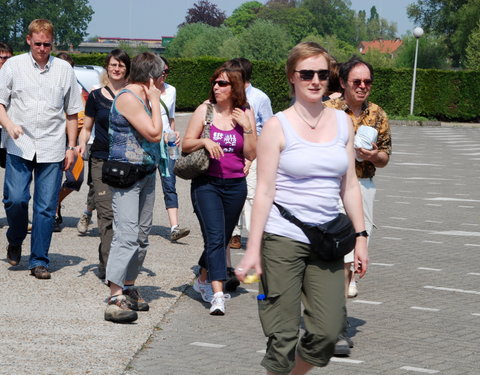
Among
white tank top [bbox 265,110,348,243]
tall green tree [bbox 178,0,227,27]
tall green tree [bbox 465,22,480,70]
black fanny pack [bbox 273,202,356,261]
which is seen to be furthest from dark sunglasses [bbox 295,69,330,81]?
tall green tree [bbox 178,0,227,27]

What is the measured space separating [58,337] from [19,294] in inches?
51.2

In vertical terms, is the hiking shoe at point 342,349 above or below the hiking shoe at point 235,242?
above

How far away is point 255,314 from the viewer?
271 inches

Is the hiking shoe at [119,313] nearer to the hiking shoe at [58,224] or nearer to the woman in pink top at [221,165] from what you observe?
the woman in pink top at [221,165]

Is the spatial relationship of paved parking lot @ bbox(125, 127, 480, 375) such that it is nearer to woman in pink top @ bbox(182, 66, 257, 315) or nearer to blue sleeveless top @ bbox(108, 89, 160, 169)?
woman in pink top @ bbox(182, 66, 257, 315)

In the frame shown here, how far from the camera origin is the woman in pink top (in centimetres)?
701

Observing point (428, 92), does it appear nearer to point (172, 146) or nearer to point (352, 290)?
point (172, 146)

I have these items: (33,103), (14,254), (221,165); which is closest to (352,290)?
(221,165)

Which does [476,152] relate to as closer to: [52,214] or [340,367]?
[52,214]

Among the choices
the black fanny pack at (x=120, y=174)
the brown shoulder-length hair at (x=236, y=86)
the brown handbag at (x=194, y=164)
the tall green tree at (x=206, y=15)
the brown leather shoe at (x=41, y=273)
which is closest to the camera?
the black fanny pack at (x=120, y=174)

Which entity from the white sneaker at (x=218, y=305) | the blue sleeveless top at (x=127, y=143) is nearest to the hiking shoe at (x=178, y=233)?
the white sneaker at (x=218, y=305)

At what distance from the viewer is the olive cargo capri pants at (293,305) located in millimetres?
4438

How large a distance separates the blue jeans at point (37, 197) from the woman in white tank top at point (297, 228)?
364 centimetres

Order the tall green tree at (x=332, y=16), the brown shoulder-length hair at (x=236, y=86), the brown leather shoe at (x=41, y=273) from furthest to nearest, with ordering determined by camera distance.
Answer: the tall green tree at (x=332, y=16)
the brown leather shoe at (x=41, y=273)
the brown shoulder-length hair at (x=236, y=86)
